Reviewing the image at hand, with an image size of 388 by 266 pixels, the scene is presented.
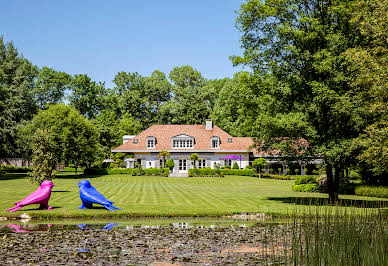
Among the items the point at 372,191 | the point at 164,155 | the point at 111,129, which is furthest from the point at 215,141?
the point at 372,191

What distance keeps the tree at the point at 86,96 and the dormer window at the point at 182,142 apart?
22.3 m

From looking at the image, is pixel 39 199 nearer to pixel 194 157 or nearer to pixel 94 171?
pixel 94 171

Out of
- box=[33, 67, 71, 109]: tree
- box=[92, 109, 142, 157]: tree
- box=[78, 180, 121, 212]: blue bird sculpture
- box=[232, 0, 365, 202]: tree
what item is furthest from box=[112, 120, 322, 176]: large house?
box=[78, 180, 121, 212]: blue bird sculpture

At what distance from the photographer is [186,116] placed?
2948 inches

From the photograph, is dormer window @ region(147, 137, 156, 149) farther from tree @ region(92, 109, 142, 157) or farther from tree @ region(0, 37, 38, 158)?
tree @ region(0, 37, 38, 158)

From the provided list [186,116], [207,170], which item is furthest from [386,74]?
[186,116]

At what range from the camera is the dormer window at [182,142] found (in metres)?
59.1

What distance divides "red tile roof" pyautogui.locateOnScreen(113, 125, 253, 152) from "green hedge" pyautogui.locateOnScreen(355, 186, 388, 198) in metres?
26.2

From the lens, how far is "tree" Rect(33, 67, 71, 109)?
231 ft

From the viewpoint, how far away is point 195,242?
486 inches

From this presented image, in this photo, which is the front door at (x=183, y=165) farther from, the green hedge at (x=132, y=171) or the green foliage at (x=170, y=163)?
the green hedge at (x=132, y=171)

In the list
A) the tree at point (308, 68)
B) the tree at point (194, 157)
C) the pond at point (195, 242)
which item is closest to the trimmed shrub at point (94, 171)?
the tree at point (194, 157)

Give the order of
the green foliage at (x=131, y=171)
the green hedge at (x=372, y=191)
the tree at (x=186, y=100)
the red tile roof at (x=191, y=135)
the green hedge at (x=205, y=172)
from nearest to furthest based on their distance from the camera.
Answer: the green hedge at (x=372, y=191)
the green hedge at (x=205, y=172)
the green foliage at (x=131, y=171)
the red tile roof at (x=191, y=135)
the tree at (x=186, y=100)

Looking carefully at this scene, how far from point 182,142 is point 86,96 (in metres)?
24.5
